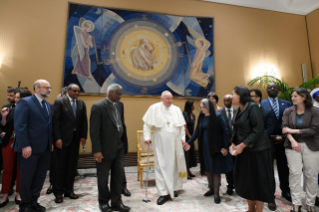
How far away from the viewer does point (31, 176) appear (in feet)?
8.59

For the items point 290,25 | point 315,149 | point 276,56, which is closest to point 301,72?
point 276,56

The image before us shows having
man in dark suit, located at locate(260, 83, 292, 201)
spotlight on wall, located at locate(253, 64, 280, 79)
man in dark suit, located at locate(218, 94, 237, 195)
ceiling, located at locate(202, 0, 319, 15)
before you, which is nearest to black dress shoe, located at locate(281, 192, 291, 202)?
man in dark suit, located at locate(260, 83, 292, 201)

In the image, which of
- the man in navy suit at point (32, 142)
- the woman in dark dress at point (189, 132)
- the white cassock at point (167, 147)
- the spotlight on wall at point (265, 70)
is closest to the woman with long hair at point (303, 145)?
the white cassock at point (167, 147)

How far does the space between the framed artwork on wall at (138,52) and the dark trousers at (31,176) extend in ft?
9.11

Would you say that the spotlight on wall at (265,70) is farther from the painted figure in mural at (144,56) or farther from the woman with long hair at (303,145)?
the woman with long hair at (303,145)

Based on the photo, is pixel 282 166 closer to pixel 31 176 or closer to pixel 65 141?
pixel 65 141

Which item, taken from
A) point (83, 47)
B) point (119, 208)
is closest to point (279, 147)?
point (119, 208)

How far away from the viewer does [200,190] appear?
12.2 feet

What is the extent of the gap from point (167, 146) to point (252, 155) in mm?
1367

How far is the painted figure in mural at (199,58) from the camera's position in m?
6.01

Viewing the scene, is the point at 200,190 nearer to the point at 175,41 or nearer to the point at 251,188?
the point at 251,188

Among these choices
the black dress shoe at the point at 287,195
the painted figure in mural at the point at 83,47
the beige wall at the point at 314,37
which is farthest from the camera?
the beige wall at the point at 314,37

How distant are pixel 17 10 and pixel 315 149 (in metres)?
6.79

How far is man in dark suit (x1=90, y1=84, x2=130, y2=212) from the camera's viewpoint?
263 centimetres
